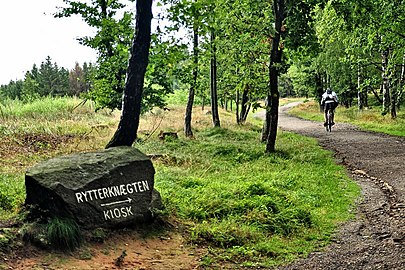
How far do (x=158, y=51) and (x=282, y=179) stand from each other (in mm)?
4589

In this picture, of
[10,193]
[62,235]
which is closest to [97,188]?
[62,235]

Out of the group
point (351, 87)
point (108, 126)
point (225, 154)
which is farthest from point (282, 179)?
point (351, 87)

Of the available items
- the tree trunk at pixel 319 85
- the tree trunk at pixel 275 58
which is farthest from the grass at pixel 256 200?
the tree trunk at pixel 319 85

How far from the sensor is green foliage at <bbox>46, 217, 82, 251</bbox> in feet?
18.5

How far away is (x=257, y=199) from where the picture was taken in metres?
8.63

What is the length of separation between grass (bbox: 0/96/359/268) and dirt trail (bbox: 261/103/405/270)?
0.30 metres

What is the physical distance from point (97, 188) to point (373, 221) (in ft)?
16.4

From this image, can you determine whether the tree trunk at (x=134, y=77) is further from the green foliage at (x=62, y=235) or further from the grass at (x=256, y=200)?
the green foliage at (x=62, y=235)

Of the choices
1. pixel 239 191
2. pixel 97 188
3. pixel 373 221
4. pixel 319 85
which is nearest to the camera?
pixel 97 188

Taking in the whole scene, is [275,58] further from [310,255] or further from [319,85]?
[319,85]

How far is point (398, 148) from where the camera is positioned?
51.3 ft

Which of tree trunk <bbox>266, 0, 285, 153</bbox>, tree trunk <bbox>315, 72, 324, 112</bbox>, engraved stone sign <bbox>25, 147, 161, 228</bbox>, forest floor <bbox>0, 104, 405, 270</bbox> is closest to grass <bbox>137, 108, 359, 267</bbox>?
forest floor <bbox>0, 104, 405, 270</bbox>

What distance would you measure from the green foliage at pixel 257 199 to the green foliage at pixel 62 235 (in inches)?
75.9

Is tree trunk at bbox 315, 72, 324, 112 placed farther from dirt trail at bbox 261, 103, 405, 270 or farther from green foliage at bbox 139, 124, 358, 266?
green foliage at bbox 139, 124, 358, 266
